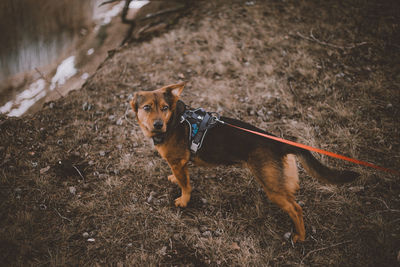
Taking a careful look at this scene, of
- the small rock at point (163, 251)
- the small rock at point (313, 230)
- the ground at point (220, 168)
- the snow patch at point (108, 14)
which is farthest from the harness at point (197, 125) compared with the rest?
the snow patch at point (108, 14)

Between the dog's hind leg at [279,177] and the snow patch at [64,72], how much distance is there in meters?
5.46

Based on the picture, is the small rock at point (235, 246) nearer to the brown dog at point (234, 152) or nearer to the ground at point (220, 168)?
the ground at point (220, 168)

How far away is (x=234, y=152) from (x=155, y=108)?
1294 millimetres

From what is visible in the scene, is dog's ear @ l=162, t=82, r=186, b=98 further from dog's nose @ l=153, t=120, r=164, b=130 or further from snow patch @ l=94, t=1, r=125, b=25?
snow patch @ l=94, t=1, r=125, b=25

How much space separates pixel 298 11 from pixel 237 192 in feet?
24.3

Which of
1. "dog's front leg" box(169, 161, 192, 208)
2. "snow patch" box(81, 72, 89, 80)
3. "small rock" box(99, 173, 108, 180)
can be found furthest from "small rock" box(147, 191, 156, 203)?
"snow patch" box(81, 72, 89, 80)

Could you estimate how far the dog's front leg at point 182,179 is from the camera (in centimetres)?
316

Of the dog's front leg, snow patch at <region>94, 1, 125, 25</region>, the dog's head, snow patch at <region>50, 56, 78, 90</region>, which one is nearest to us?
the dog's head

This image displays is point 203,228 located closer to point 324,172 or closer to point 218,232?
point 218,232

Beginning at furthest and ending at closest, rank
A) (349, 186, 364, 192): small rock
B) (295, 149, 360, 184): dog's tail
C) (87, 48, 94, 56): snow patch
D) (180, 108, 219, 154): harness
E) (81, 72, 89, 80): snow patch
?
(87, 48, 94, 56): snow patch → (81, 72, 89, 80): snow patch → (349, 186, 364, 192): small rock → (180, 108, 219, 154): harness → (295, 149, 360, 184): dog's tail

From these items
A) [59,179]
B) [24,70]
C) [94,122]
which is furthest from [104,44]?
[59,179]

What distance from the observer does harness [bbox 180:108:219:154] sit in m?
2.90

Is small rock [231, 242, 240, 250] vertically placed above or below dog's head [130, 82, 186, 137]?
below

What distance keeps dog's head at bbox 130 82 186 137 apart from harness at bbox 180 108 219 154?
0.88ft
